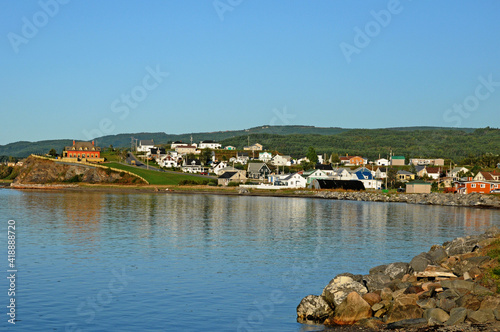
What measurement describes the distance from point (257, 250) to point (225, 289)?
10448 millimetres

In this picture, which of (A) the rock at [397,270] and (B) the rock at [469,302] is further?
(A) the rock at [397,270]

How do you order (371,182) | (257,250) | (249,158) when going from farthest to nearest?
1. (249,158)
2. (371,182)
3. (257,250)

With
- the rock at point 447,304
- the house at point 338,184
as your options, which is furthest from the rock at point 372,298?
the house at point 338,184

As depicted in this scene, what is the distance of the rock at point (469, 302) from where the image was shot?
1667 centimetres

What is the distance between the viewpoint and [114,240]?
120ft

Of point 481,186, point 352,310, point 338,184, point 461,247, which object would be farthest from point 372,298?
point 338,184

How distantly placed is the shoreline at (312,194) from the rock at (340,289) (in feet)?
224

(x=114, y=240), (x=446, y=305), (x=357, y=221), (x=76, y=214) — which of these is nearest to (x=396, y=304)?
(x=446, y=305)

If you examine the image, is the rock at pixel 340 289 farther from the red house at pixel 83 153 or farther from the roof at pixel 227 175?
the red house at pixel 83 153

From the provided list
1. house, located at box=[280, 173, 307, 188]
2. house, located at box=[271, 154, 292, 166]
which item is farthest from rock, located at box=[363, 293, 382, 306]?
house, located at box=[271, 154, 292, 166]

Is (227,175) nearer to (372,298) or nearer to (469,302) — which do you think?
(372,298)

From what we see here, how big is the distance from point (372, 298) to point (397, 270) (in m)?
3.38

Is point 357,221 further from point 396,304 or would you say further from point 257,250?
point 396,304

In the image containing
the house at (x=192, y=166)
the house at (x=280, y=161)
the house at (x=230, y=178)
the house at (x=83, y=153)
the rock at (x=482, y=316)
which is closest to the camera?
the rock at (x=482, y=316)
